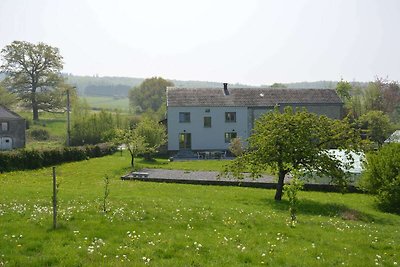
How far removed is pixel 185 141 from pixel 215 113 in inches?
215

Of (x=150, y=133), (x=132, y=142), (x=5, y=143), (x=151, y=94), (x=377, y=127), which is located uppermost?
(x=151, y=94)

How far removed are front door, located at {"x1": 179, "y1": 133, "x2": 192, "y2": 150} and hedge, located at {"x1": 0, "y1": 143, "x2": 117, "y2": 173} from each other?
11.3 metres

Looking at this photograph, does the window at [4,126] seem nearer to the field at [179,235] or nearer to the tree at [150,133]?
the tree at [150,133]

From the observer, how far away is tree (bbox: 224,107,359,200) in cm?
2180

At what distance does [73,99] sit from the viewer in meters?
73.1

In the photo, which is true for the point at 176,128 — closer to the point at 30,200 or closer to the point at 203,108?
the point at 203,108

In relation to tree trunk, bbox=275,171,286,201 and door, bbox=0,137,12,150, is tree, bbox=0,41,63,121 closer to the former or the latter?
door, bbox=0,137,12,150

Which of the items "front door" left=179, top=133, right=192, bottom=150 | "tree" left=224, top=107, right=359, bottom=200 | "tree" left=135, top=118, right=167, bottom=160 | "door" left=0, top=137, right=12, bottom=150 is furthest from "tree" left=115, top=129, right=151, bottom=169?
"door" left=0, top=137, right=12, bottom=150

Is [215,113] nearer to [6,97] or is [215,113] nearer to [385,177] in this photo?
[385,177]

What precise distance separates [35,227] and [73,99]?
6434 cm

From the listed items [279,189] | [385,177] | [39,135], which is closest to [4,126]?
[39,135]

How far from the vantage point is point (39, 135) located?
64625 millimetres

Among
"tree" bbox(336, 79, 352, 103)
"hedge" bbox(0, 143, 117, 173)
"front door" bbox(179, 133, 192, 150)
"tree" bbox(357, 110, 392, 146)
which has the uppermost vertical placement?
"tree" bbox(336, 79, 352, 103)

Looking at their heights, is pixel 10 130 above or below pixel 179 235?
above
